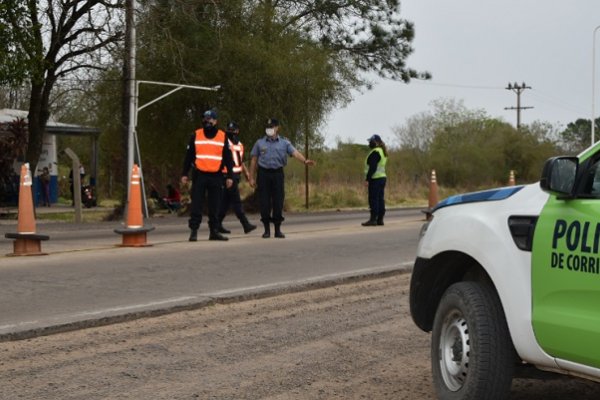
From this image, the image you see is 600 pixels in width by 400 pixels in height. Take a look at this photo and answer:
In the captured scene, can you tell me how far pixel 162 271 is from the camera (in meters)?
10.2

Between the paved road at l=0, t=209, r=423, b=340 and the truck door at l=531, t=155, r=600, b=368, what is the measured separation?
13.0 ft

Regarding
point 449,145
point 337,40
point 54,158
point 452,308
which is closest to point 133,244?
point 452,308

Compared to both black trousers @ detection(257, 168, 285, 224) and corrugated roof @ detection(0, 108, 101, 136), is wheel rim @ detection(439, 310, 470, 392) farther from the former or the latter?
corrugated roof @ detection(0, 108, 101, 136)

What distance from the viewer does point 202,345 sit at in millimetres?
6430

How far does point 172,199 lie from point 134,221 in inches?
727

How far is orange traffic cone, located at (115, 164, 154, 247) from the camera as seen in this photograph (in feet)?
41.3

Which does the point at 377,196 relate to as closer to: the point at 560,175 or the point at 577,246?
the point at 560,175

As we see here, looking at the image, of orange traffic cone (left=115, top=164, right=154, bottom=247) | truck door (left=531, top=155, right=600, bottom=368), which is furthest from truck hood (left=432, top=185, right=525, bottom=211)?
orange traffic cone (left=115, top=164, right=154, bottom=247)

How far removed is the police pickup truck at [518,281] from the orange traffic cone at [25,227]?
24.5ft

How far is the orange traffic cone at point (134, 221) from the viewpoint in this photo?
12.6m

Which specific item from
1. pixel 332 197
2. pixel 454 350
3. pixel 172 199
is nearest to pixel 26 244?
pixel 454 350

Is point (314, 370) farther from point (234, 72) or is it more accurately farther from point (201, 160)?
point (234, 72)

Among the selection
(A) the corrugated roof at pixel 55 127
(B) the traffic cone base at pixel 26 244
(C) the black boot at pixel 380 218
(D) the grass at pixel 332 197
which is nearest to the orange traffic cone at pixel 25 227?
(B) the traffic cone base at pixel 26 244

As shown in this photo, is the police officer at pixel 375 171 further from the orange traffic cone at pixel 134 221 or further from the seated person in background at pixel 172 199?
the seated person in background at pixel 172 199
